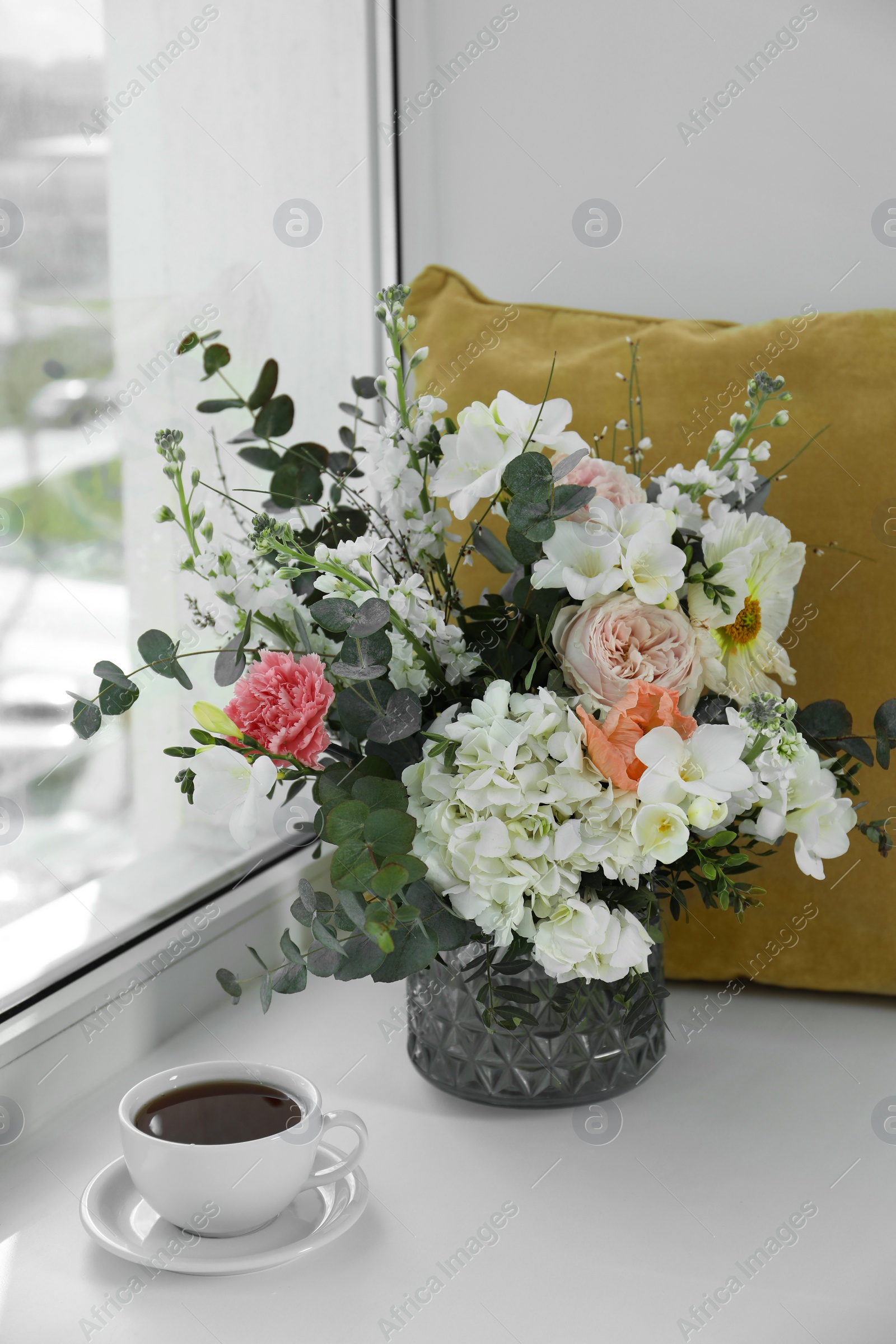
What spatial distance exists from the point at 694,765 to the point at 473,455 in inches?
8.7

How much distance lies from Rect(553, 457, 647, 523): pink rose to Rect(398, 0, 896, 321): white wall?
1.53 ft

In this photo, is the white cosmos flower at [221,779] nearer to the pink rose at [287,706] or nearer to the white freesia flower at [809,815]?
the pink rose at [287,706]

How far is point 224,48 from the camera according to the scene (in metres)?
1.01

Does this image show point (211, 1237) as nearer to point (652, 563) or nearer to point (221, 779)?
point (221, 779)

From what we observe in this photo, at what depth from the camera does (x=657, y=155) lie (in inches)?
42.4

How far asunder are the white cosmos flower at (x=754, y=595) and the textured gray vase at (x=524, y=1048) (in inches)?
8.7

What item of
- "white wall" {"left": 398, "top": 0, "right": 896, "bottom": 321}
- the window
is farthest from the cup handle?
"white wall" {"left": 398, "top": 0, "right": 896, "bottom": 321}

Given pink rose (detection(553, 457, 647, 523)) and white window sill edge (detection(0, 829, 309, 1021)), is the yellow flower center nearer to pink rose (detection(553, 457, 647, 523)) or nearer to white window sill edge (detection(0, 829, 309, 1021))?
pink rose (detection(553, 457, 647, 523))

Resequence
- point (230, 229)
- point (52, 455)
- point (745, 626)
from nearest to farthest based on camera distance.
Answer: point (745, 626) → point (52, 455) → point (230, 229)

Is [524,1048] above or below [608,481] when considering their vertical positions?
below

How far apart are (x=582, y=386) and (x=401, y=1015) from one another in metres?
0.53

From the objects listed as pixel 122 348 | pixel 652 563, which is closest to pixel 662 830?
pixel 652 563

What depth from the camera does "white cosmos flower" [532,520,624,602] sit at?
0.64 metres

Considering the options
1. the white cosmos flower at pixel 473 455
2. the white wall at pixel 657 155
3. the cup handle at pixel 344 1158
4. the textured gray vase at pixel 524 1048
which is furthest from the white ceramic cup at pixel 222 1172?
the white wall at pixel 657 155
